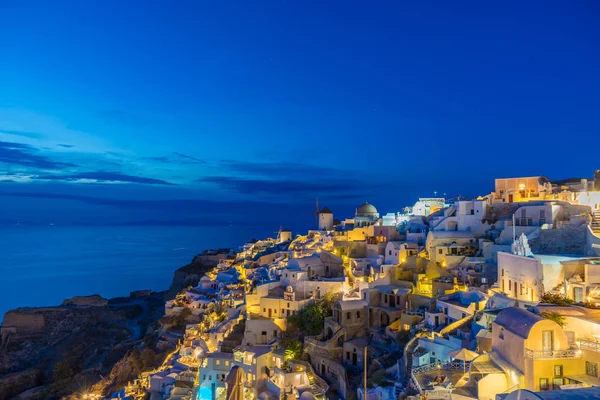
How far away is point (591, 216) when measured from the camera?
24.0 metres

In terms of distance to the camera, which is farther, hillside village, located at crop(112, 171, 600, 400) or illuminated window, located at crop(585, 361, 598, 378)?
hillside village, located at crop(112, 171, 600, 400)

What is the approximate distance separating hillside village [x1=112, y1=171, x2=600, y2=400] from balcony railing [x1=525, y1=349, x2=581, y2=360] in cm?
6

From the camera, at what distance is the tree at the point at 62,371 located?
1709 inches

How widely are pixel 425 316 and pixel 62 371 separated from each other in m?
38.1

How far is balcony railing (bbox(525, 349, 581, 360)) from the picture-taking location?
12484 mm

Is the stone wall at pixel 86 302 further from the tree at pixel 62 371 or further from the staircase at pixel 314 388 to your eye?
the staircase at pixel 314 388

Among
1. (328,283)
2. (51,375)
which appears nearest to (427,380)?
(328,283)

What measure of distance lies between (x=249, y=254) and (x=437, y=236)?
28526 mm

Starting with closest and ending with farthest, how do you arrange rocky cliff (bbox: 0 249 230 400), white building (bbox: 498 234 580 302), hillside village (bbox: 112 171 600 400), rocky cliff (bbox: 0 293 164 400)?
hillside village (bbox: 112 171 600 400) → white building (bbox: 498 234 580 302) → rocky cliff (bbox: 0 249 230 400) → rocky cliff (bbox: 0 293 164 400)

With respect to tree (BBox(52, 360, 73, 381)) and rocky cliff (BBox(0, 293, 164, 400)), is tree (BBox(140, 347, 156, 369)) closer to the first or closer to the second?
rocky cliff (BBox(0, 293, 164, 400))

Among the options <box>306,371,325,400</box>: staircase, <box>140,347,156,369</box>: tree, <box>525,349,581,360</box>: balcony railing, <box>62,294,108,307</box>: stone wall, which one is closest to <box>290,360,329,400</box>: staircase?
<box>306,371,325,400</box>: staircase

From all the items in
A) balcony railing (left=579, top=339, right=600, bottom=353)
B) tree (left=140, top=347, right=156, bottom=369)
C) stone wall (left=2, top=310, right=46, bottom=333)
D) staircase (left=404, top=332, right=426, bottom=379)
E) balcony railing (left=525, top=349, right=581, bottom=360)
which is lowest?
stone wall (left=2, top=310, right=46, bottom=333)

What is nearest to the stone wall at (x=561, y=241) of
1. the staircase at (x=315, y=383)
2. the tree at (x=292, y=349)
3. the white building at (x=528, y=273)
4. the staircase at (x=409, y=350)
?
the white building at (x=528, y=273)

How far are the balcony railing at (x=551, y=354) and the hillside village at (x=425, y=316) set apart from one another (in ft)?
0.20
